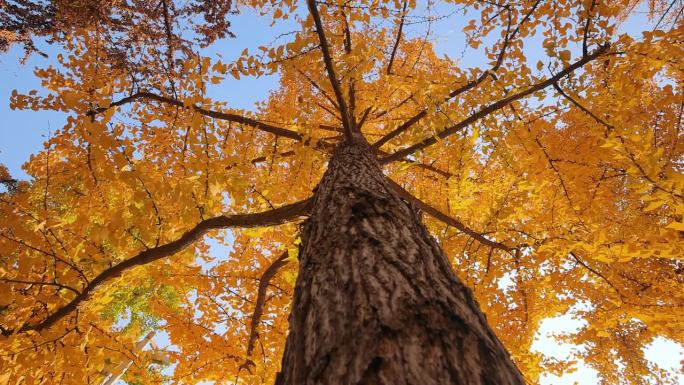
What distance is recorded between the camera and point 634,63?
107 inches

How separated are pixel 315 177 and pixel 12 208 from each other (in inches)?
109

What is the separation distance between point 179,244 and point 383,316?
8.38ft

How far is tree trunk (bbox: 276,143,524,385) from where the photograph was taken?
2.64 feet

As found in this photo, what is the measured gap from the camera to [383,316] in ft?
3.17

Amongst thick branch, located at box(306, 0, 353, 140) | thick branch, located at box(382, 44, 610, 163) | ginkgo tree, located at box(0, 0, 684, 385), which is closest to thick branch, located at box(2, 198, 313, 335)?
ginkgo tree, located at box(0, 0, 684, 385)

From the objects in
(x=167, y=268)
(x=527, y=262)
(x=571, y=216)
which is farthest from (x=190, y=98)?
(x=527, y=262)

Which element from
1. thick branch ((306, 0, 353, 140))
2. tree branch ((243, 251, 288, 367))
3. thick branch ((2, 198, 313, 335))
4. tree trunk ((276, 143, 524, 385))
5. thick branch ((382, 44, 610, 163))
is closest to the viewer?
tree trunk ((276, 143, 524, 385))

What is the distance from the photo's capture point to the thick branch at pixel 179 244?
282cm

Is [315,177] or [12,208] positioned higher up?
[315,177]

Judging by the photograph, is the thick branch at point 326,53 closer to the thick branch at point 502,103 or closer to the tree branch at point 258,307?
the thick branch at point 502,103

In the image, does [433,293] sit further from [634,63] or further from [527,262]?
[527,262]

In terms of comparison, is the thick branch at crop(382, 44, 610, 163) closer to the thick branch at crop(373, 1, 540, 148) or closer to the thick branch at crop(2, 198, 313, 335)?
the thick branch at crop(373, 1, 540, 148)

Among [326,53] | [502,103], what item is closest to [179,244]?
[326,53]

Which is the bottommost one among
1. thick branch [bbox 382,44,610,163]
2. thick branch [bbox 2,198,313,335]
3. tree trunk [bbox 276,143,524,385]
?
tree trunk [bbox 276,143,524,385]
